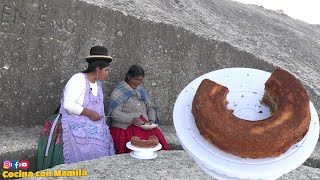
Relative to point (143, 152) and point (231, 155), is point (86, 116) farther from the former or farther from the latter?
point (231, 155)

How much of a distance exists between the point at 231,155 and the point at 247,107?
0.27 meters

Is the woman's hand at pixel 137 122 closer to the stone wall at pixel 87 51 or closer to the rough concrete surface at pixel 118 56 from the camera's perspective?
the rough concrete surface at pixel 118 56

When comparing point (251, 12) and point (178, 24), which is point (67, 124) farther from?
point (251, 12)

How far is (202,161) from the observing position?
69.4 inches

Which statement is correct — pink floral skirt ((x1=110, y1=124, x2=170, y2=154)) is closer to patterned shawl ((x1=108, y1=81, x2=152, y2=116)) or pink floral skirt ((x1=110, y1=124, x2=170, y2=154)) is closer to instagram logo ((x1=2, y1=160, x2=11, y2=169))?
patterned shawl ((x1=108, y1=81, x2=152, y2=116))

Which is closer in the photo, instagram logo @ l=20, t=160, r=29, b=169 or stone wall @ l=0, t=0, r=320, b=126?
instagram logo @ l=20, t=160, r=29, b=169

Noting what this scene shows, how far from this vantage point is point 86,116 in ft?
12.1

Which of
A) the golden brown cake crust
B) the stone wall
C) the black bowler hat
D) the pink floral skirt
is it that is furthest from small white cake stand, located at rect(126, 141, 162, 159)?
the stone wall

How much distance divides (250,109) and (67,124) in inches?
87.7

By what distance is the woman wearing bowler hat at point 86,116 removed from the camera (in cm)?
358

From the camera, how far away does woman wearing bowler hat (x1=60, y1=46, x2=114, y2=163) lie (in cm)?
358

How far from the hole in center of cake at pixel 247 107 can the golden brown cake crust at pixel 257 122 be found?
46 millimetres

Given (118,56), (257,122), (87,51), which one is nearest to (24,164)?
(87,51)

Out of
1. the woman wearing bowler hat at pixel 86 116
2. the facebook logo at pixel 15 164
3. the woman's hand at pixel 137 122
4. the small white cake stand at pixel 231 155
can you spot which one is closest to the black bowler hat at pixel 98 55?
the woman wearing bowler hat at pixel 86 116
